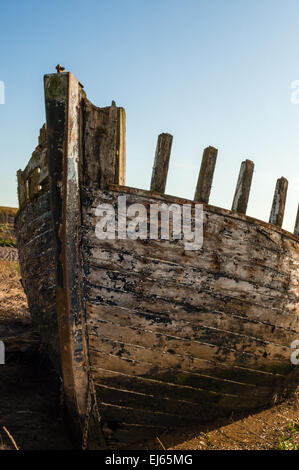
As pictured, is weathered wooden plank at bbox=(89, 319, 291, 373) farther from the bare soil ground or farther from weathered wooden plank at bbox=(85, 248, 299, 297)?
the bare soil ground

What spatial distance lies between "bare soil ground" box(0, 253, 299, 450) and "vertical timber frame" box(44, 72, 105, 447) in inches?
28.9

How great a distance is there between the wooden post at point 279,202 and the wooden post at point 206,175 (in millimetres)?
1063

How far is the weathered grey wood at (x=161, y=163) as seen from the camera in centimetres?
329

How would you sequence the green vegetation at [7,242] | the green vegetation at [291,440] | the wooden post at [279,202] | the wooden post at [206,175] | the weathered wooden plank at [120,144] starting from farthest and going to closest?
1. the green vegetation at [7,242]
2. the wooden post at [279,202]
3. the green vegetation at [291,440]
4. the wooden post at [206,175]
5. the weathered wooden plank at [120,144]

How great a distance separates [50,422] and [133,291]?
194cm

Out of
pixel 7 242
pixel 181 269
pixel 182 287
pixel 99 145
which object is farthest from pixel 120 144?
pixel 7 242

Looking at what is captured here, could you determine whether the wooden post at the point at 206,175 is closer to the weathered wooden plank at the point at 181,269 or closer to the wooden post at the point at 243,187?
the wooden post at the point at 243,187

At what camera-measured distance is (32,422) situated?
12.1 ft

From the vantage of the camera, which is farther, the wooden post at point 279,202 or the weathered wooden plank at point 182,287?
the wooden post at point 279,202

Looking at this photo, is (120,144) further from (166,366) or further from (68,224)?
(166,366)

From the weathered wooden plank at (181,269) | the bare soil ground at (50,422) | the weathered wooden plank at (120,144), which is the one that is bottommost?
the bare soil ground at (50,422)

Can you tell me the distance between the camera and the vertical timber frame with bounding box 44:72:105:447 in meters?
2.96

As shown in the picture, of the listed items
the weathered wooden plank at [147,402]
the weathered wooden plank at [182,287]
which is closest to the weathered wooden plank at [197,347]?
the weathered wooden plank at [182,287]
